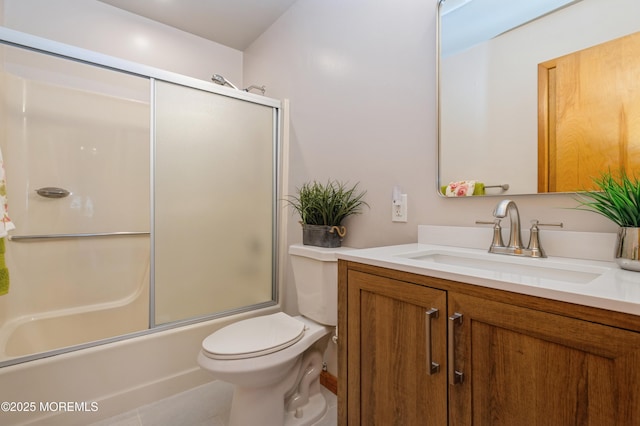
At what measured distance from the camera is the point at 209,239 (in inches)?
71.5

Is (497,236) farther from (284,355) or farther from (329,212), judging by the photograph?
(284,355)

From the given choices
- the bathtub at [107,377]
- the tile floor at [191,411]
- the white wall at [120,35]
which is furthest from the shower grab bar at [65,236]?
the white wall at [120,35]

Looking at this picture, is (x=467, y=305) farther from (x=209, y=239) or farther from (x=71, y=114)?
(x=71, y=114)

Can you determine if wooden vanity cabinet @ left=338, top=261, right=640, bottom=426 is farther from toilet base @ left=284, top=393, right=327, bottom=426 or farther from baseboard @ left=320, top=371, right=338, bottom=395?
baseboard @ left=320, top=371, right=338, bottom=395

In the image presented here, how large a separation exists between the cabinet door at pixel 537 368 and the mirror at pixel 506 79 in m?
0.57

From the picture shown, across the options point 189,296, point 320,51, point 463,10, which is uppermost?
point 320,51

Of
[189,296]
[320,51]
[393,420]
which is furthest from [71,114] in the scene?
[393,420]

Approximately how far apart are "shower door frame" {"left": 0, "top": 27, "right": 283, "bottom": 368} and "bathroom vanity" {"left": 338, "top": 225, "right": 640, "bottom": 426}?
1.12 m

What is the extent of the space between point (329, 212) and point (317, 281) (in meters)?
0.36

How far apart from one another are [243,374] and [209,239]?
905mm

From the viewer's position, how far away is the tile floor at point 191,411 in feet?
4.61

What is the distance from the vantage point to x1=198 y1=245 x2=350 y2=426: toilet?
115 centimetres

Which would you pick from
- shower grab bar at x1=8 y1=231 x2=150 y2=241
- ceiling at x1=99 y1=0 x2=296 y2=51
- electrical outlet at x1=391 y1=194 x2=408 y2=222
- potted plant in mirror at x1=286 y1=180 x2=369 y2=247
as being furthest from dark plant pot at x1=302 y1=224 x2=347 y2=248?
ceiling at x1=99 y1=0 x2=296 y2=51

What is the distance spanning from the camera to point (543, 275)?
2.86ft
